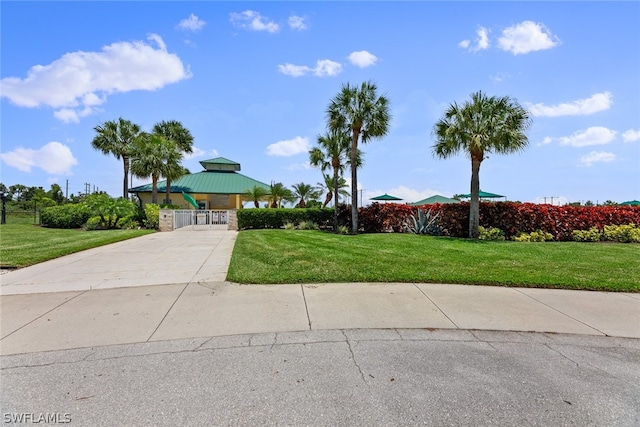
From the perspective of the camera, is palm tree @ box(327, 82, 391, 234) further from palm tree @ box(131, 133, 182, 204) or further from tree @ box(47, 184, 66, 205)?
tree @ box(47, 184, 66, 205)

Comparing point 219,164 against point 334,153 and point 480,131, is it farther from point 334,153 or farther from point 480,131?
point 480,131

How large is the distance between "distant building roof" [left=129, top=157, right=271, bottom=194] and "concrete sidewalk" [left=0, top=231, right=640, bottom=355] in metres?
26.8

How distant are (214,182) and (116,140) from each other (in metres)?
10.5

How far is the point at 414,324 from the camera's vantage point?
4.22 m

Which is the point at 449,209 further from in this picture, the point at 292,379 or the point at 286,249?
the point at 292,379

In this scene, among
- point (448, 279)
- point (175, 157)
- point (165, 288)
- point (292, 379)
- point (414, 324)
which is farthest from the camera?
point (175, 157)

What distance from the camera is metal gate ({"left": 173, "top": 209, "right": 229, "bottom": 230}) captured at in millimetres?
22344

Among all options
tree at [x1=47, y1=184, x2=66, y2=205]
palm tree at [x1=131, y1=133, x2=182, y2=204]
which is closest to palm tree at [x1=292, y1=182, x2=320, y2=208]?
palm tree at [x1=131, y1=133, x2=182, y2=204]

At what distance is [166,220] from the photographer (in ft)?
68.0

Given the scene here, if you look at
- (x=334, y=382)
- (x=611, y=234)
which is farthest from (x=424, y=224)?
(x=334, y=382)

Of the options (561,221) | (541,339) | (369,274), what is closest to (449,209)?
(561,221)

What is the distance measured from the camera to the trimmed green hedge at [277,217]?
68.3ft

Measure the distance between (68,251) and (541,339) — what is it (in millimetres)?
12528

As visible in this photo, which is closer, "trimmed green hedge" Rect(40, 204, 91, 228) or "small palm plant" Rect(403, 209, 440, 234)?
"small palm plant" Rect(403, 209, 440, 234)
